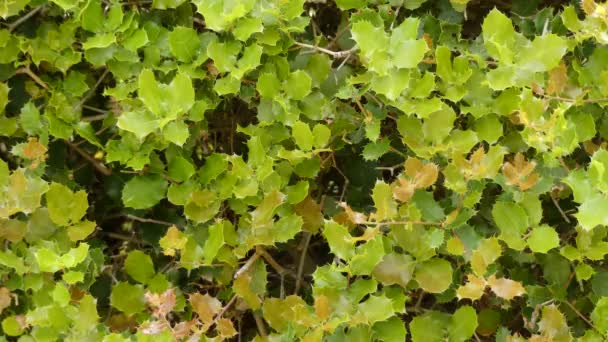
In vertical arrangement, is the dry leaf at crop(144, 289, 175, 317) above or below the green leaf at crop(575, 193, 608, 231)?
below

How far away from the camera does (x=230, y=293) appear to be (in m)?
1.71

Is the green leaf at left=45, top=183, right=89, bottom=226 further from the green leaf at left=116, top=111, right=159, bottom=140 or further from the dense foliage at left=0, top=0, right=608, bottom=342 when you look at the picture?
the green leaf at left=116, top=111, right=159, bottom=140

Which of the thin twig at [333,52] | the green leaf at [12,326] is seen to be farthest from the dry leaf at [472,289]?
the green leaf at [12,326]

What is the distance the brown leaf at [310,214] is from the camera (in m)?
1.68

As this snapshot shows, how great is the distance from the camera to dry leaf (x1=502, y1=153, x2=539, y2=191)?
1.49 meters

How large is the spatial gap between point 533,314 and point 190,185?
2.49ft

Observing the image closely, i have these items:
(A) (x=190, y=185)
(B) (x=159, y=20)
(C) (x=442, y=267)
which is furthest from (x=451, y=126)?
(B) (x=159, y=20)

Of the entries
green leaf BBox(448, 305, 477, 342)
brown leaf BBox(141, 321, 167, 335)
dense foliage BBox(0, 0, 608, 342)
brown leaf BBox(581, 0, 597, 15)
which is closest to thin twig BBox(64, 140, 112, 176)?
dense foliage BBox(0, 0, 608, 342)

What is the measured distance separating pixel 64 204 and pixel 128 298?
9.6 inches

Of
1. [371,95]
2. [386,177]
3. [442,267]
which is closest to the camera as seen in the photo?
[442,267]

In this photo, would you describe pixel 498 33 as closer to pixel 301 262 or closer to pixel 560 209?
pixel 560 209

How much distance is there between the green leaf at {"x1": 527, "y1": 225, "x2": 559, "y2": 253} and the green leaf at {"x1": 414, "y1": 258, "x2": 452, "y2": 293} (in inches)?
6.5

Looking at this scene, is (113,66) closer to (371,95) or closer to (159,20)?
(159,20)

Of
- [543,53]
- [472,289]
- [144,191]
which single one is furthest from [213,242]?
[543,53]
